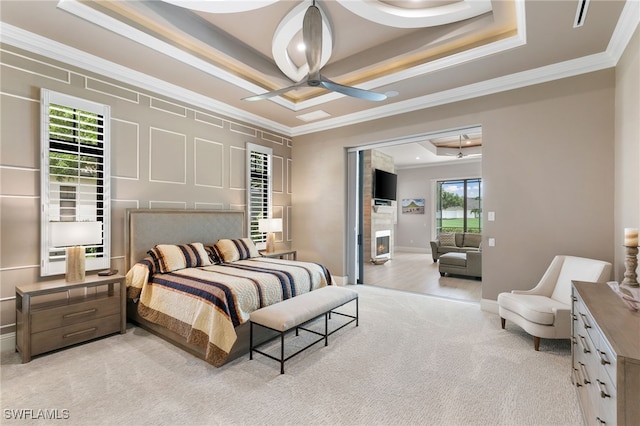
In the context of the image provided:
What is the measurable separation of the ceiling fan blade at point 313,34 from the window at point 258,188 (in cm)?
279

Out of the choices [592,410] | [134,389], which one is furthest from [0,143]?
[592,410]

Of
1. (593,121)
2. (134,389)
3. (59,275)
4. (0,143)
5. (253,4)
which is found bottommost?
(134,389)

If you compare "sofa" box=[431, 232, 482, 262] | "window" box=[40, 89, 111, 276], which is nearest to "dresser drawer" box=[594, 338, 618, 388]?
"window" box=[40, 89, 111, 276]

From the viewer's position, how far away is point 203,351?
8.78ft

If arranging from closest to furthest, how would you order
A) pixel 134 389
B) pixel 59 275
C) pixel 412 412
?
pixel 412 412 → pixel 134 389 → pixel 59 275

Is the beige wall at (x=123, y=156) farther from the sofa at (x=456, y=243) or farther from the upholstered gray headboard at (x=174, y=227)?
the sofa at (x=456, y=243)

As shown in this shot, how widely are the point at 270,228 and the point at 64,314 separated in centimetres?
294

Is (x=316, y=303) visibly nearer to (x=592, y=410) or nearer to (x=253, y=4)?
(x=592, y=410)

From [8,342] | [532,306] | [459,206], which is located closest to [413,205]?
[459,206]

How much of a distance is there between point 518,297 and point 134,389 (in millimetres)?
3671

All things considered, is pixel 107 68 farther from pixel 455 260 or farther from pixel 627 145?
A: pixel 455 260

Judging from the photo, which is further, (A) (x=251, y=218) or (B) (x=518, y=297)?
(A) (x=251, y=218)

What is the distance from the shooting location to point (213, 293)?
2660 millimetres

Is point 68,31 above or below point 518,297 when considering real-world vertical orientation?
above
